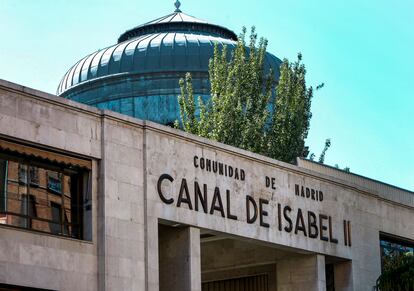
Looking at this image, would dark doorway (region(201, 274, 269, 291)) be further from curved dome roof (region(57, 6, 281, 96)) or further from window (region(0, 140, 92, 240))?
curved dome roof (region(57, 6, 281, 96))

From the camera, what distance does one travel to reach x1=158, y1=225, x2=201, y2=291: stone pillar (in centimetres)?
3341

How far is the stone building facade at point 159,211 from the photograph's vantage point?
29609mm

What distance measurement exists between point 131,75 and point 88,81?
2.89m

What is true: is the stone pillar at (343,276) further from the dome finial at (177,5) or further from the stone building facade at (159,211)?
the dome finial at (177,5)

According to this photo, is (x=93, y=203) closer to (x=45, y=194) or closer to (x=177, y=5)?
(x=45, y=194)

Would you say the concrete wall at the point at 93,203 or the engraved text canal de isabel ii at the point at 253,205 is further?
the engraved text canal de isabel ii at the point at 253,205

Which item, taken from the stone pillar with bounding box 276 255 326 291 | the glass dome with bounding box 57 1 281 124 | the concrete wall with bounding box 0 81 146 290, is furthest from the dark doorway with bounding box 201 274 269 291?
the glass dome with bounding box 57 1 281 124

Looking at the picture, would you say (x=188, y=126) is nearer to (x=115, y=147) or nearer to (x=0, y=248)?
(x=115, y=147)

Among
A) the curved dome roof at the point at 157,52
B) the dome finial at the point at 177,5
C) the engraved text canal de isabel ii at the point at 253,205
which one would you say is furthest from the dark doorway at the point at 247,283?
the dome finial at the point at 177,5

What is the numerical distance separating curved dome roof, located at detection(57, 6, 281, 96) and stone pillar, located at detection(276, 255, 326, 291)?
1033 inches

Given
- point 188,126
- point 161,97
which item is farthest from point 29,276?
point 161,97

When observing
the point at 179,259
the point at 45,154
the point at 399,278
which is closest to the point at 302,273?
the point at 399,278

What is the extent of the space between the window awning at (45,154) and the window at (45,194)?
0.08 ft

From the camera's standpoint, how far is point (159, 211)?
107 ft
